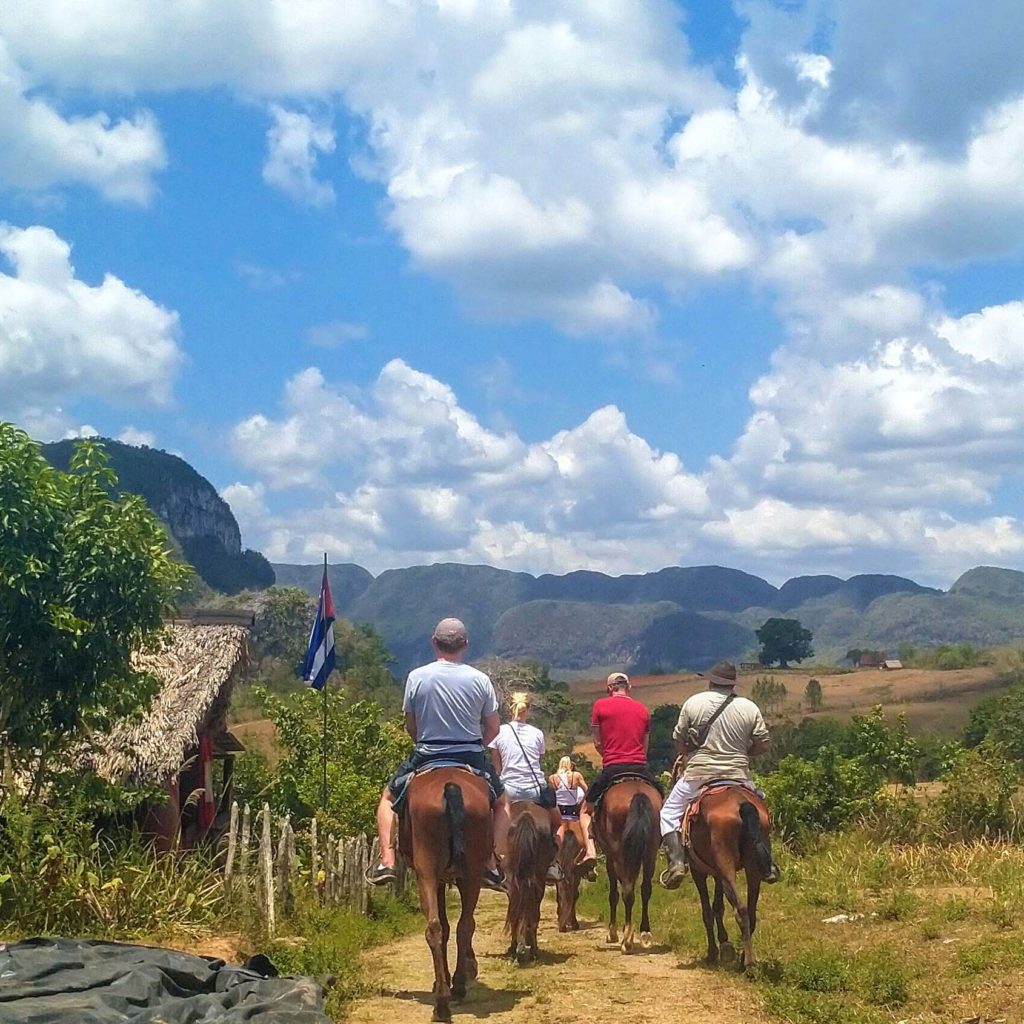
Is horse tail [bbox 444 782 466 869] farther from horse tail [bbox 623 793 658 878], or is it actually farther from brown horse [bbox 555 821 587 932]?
brown horse [bbox 555 821 587 932]

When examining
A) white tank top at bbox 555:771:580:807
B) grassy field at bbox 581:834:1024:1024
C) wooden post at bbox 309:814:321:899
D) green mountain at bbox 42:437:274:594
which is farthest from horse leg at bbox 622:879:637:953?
green mountain at bbox 42:437:274:594

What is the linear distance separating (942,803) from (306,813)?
12.0 metres

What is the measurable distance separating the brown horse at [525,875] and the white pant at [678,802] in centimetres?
A: 125

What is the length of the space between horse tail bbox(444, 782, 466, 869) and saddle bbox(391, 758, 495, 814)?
11.4 inches

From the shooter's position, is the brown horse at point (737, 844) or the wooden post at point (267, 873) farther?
the wooden post at point (267, 873)

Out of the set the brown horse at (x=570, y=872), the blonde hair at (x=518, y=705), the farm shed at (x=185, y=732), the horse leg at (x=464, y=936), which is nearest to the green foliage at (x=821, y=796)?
the brown horse at (x=570, y=872)

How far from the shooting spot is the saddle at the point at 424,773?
27.4 feet

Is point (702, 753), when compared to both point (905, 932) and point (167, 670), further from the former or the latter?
point (167, 670)

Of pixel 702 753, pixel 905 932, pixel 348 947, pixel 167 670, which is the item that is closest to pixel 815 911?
pixel 905 932

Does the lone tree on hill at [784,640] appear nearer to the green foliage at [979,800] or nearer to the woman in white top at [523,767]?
the green foliage at [979,800]

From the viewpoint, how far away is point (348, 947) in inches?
416

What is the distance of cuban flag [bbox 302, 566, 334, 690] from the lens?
1691 cm

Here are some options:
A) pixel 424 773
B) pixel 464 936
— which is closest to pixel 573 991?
pixel 464 936

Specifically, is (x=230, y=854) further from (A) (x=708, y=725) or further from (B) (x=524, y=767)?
(A) (x=708, y=725)
